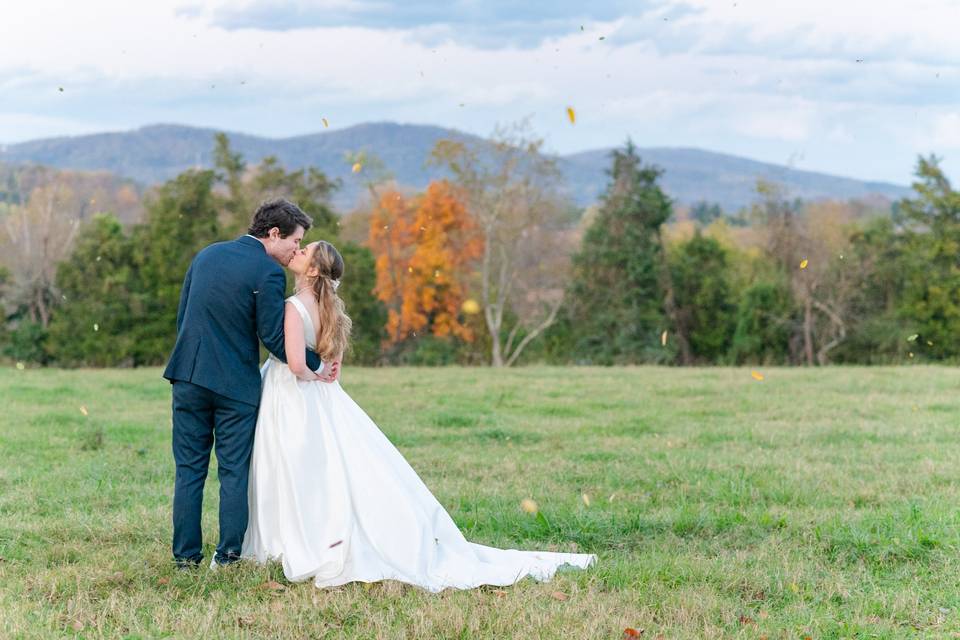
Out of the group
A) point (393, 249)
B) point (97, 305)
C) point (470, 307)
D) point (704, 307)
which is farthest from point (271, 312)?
point (704, 307)

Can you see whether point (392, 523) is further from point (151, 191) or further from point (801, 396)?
point (151, 191)

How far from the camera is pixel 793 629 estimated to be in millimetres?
5340

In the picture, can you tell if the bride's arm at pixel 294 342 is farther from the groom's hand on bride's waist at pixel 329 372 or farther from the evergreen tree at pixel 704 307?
the evergreen tree at pixel 704 307

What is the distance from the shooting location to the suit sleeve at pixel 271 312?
243 inches

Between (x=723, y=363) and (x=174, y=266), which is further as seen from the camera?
(x=723, y=363)

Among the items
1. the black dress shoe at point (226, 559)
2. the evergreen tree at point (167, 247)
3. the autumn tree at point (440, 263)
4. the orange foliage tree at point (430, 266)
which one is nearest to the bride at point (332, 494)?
the black dress shoe at point (226, 559)

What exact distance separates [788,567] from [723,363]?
125ft

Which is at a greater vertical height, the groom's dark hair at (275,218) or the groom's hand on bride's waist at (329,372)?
the groom's dark hair at (275,218)

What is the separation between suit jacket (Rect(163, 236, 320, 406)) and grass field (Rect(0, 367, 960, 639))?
3.99ft

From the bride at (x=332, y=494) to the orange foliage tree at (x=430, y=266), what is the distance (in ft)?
118

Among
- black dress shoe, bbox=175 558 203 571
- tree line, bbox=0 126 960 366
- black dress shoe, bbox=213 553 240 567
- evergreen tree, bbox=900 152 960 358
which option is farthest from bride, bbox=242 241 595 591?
evergreen tree, bbox=900 152 960 358

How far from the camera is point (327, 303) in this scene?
6402 millimetres

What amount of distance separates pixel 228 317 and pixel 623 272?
39015 mm

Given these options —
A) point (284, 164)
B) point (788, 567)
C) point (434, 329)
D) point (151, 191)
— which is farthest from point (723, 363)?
point (788, 567)
